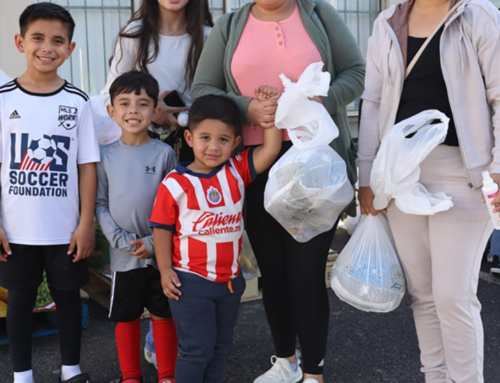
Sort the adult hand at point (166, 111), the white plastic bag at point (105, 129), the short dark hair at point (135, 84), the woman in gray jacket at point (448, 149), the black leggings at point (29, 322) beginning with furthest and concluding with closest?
the white plastic bag at point (105, 129) < the adult hand at point (166, 111) < the black leggings at point (29, 322) < the short dark hair at point (135, 84) < the woman in gray jacket at point (448, 149)

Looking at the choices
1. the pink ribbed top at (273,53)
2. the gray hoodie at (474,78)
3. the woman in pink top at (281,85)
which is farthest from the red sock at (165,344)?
the gray hoodie at (474,78)

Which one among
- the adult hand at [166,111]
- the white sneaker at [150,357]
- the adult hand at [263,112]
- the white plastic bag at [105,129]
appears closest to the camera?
the adult hand at [263,112]

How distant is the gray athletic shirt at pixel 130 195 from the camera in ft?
9.16

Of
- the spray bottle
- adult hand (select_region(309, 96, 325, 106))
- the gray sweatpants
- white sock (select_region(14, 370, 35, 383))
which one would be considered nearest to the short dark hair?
adult hand (select_region(309, 96, 325, 106))

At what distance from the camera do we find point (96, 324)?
3.88m

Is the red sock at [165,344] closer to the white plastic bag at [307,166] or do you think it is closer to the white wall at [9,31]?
the white plastic bag at [307,166]

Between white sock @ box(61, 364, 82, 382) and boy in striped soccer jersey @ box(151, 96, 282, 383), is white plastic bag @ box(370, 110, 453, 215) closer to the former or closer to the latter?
boy in striped soccer jersey @ box(151, 96, 282, 383)

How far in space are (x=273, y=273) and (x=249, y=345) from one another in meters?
0.87

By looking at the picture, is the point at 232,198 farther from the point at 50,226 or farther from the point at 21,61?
the point at 21,61

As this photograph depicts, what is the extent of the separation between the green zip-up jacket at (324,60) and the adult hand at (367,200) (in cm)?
9

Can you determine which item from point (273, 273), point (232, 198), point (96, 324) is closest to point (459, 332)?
point (273, 273)

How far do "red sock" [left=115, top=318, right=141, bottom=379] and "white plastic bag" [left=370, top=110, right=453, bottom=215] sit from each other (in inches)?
51.8

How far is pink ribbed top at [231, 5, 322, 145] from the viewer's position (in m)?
2.68

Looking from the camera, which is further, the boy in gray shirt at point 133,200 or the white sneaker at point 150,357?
the white sneaker at point 150,357
